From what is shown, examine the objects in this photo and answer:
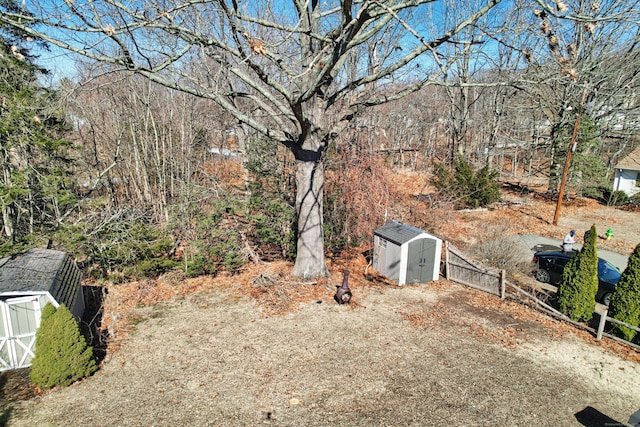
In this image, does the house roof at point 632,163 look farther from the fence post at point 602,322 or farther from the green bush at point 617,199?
the fence post at point 602,322

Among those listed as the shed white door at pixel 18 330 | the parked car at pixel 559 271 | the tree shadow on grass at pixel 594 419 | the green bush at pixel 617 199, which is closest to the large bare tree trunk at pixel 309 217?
the shed white door at pixel 18 330

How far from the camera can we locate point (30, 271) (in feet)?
26.0

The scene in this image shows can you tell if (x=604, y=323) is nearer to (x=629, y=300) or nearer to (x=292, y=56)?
(x=629, y=300)

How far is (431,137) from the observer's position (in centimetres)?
4547

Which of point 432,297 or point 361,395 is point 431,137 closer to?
point 432,297

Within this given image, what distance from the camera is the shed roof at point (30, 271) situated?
7.23 metres

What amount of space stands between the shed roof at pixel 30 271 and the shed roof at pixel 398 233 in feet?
30.8

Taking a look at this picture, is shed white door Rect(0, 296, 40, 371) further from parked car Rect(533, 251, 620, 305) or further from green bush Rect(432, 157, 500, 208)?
green bush Rect(432, 157, 500, 208)

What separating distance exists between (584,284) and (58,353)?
12.6 m

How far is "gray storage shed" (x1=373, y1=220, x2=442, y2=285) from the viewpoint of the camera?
11.6 m

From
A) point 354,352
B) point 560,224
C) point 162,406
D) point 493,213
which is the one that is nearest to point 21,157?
point 162,406

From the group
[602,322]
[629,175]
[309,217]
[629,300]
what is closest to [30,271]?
[309,217]

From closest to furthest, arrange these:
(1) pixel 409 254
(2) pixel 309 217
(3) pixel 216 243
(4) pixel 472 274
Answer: (2) pixel 309 217, (1) pixel 409 254, (4) pixel 472 274, (3) pixel 216 243

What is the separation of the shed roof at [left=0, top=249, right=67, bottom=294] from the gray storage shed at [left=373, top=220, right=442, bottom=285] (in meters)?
9.44
